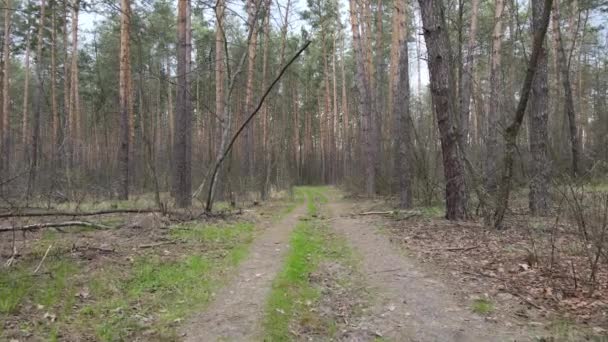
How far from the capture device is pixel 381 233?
8.20 metres

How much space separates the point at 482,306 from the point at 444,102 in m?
5.19

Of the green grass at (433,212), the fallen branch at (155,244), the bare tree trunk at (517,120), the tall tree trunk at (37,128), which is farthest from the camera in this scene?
the tall tree trunk at (37,128)

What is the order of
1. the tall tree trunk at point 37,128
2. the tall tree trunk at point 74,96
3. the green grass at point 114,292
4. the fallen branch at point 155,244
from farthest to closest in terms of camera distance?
1. the tall tree trunk at point 74,96
2. the tall tree trunk at point 37,128
3. the fallen branch at point 155,244
4. the green grass at point 114,292

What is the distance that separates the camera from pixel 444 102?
8.42m

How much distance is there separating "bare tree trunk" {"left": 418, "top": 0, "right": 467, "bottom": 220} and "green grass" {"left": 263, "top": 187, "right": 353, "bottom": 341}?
2559mm

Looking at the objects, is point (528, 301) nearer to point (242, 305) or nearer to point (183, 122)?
point (242, 305)

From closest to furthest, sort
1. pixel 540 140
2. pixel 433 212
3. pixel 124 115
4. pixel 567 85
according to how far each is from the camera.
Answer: pixel 540 140 → pixel 433 212 → pixel 567 85 → pixel 124 115

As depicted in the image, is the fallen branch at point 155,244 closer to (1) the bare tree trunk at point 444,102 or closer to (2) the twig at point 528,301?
(2) the twig at point 528,301

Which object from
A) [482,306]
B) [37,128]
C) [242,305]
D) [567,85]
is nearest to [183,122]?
[37,128]

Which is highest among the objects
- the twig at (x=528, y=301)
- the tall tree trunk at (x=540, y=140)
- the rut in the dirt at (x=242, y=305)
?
the tall tree trunk at (x=540, y=140)

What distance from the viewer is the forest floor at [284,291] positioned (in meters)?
3.72

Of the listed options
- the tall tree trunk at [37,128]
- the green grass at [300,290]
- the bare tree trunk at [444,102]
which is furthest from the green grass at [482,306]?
the tall tree trunk at [37,128]

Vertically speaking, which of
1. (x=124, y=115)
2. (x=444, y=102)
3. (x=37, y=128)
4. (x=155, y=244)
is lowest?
(x=155, y=244)

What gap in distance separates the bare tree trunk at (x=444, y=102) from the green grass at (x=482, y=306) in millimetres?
4408
